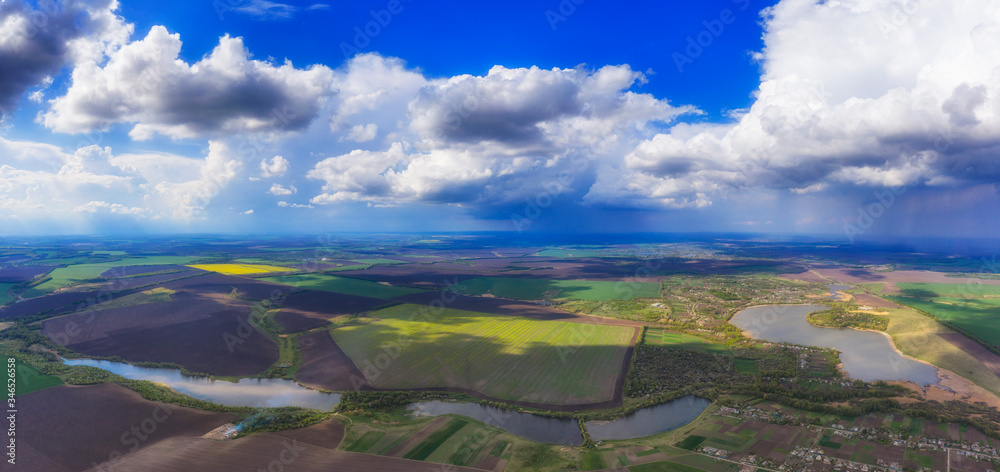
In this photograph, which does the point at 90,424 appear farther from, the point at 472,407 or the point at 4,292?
the point at 4,292

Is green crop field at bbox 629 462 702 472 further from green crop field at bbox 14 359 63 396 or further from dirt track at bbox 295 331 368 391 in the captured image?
green crop field at bbox 14 359 63 396

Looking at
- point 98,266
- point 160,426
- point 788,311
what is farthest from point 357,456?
point 98,266

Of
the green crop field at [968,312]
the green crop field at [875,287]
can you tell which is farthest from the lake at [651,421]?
the green crop field at [875,287]

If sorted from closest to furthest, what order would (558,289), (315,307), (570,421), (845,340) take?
1. (570,421)
2. (845,340)
3. (315,307)
4. (558,289)

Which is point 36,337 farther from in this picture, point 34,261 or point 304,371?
point 34,261

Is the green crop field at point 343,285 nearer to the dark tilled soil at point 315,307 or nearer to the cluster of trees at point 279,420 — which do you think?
the dark tilled soil at point 315,307

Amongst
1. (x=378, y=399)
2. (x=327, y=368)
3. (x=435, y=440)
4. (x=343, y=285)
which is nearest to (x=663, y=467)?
(x=435, y=440)
